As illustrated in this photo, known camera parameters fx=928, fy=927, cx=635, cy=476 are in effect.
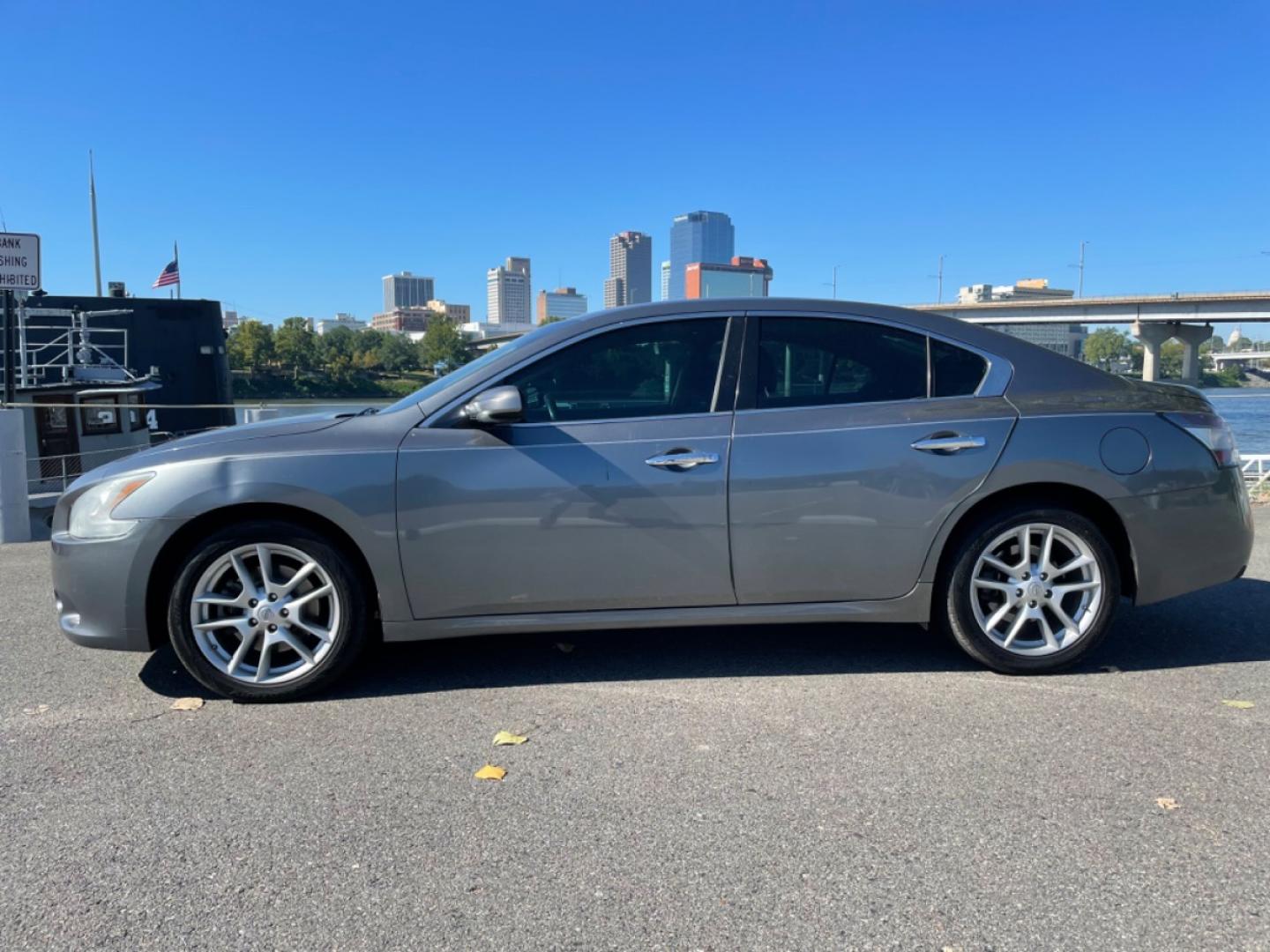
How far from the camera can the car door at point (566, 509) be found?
3709 millimetres

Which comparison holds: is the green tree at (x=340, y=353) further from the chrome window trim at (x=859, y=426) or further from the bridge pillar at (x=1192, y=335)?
the bridge pillar at (x=1192, y=335)

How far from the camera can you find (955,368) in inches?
159

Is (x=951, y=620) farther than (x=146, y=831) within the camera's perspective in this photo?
Yes

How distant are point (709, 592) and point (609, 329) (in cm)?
119

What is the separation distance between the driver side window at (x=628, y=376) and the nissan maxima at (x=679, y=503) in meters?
0.01

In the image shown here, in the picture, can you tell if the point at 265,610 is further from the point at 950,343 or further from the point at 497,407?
the point at 950,343

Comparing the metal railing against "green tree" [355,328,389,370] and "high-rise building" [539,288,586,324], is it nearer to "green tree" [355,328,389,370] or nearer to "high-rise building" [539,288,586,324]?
"high-rise building" [539,288,586,324]

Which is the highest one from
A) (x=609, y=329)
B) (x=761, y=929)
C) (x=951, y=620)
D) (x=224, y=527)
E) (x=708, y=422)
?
(x=609, y=329)

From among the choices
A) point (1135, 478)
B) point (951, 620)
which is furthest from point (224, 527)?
point (1135, 478)

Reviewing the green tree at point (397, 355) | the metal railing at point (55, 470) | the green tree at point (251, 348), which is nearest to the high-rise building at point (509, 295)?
the green tree at point (251, 348)

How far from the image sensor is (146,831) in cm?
274

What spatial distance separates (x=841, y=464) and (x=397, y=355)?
29.4m

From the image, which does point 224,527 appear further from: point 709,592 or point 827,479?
point 827,479

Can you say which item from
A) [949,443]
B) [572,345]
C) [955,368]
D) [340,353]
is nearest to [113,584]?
[572,345]
